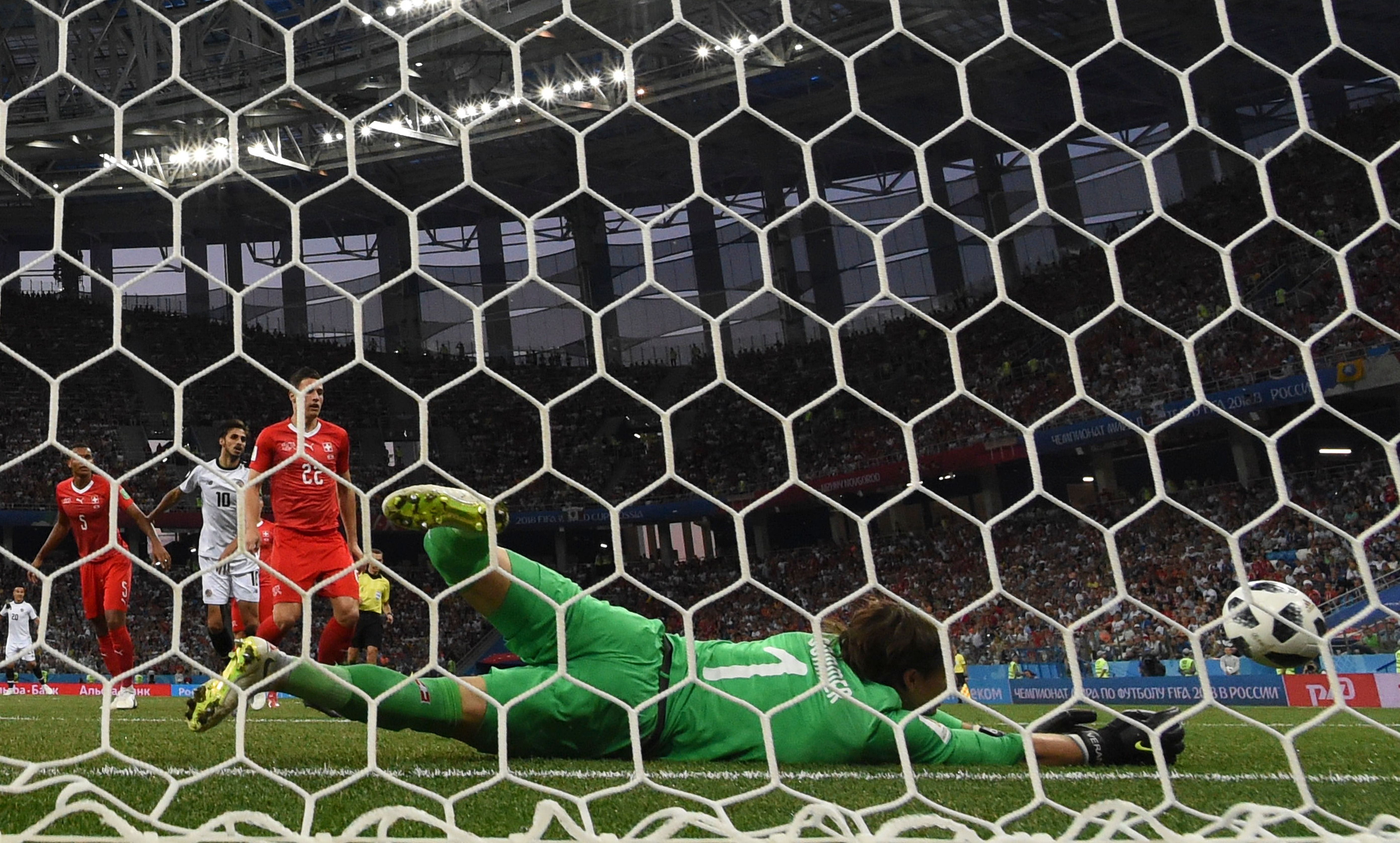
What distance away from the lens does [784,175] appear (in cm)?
2014

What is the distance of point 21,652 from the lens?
159cm

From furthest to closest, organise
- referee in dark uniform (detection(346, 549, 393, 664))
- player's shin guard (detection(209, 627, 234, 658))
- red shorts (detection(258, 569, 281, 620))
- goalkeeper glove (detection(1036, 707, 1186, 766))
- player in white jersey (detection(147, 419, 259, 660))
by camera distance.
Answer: referee in dark uniform (detection(346, 549, 393, 664)), player's shin guard (detection(209, 627, 234, 658)), player in white jersey (detection(147, 419, 259, 660)), red shorts (detection(258, 569, 281, 620)), goalkeeper glove (detection(1036, 707, 1186, 766))

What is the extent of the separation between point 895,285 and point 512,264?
27.1ft

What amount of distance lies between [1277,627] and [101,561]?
491 cm

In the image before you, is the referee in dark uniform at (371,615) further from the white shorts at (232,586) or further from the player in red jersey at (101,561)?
the player in red jersey at (101,561)

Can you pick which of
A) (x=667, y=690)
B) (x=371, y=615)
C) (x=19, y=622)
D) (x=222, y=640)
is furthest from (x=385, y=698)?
(x=19, y=622)

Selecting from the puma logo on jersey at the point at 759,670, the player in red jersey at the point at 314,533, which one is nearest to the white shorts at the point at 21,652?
the player in red jersey at the point at 314,533

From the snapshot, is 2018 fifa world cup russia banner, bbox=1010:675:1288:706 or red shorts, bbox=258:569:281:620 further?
2018 fifa world cup russia banner, bbox=1010:675:1288:706

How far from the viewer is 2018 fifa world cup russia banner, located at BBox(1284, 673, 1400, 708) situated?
7078 millimetres

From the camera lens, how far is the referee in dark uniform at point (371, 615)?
6.68 meters

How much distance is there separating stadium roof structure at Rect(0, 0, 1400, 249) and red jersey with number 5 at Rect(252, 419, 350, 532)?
803 centimetres

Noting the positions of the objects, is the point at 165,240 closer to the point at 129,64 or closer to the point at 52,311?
the point at 52,311

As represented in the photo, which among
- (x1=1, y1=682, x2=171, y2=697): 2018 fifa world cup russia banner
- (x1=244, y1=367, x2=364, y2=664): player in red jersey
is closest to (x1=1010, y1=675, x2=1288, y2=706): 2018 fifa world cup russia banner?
(x1=244, y1=367, x2=364, y2=664): player in red jersey

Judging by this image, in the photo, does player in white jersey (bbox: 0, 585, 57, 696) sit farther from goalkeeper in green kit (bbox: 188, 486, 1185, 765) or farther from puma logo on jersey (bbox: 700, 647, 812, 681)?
puma logo on jersey (bbox: 700, 647, 812, 681)
